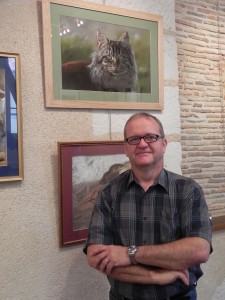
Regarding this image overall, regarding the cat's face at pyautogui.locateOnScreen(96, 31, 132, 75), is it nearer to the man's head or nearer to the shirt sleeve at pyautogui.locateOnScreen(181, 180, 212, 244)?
the man's head

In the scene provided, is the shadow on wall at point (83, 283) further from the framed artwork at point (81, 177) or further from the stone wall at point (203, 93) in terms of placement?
the stone wall at point (203, 93)

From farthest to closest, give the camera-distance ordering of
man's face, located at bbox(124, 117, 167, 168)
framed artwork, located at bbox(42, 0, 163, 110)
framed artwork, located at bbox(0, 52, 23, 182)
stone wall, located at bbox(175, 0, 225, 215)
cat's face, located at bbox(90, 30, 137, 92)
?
stone wall, located at bbox(175, 0, 225, 215) → cat's face, located at bbox(90, 30, 137, 92) → framed artwork, located at bbox(42, 0, 163, 110) → framed artwork, located at bbox(0, 52, 23, 182) → man's face, located at bbox(124, 117, 167, 168)

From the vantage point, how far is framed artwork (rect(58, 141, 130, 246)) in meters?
1.58

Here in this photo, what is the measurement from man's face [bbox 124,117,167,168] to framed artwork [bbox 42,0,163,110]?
402 mm

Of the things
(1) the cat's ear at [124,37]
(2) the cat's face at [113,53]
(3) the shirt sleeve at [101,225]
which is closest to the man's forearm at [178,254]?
(3) the shirt sleeve at [101,225]

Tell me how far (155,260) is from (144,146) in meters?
0.43

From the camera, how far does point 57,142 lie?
1.57 metres

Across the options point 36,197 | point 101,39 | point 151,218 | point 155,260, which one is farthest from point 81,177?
point 101,39

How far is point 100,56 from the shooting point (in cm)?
168

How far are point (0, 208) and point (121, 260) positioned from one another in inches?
23.3

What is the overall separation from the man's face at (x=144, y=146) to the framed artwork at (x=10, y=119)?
50cm

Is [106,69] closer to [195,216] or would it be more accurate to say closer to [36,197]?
[36,197]

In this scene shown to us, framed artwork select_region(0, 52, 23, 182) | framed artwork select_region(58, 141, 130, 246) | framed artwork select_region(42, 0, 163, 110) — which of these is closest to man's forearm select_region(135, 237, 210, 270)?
framed artwork select_region(58, 141, 130, 246)

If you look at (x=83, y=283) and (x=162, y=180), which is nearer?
(x=162, y=180)
